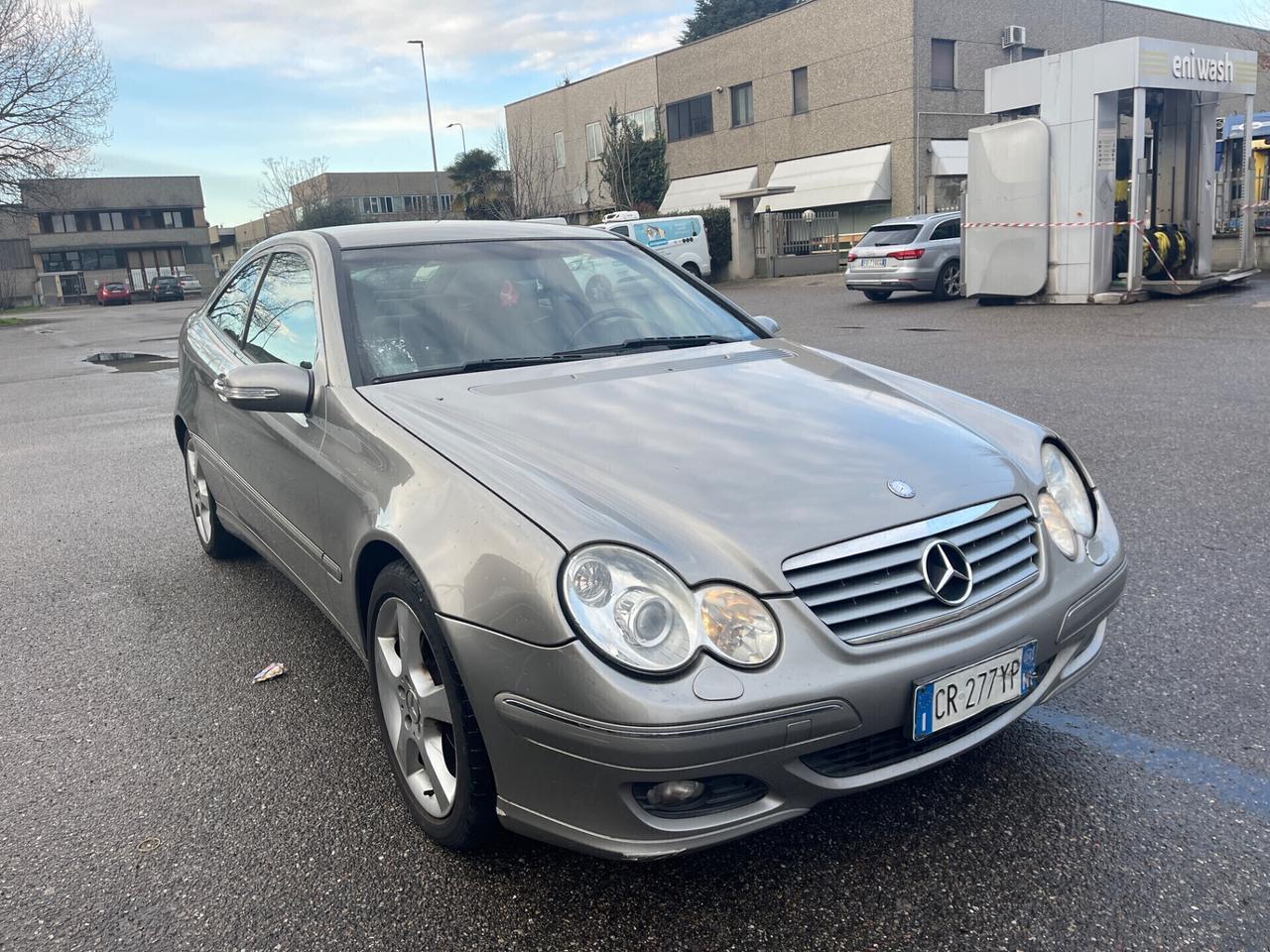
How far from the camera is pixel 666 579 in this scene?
2.06m

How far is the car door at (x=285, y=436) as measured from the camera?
10.2 ft

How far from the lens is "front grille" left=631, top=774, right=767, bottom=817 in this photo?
2035mm

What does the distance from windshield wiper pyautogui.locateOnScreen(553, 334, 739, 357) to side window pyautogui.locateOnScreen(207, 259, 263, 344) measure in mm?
1654

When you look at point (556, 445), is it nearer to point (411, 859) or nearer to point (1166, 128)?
point (411, 859)

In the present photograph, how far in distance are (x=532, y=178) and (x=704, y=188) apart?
9.56 m

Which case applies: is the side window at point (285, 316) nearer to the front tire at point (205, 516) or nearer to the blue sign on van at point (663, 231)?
the front tire at point (205, 516)

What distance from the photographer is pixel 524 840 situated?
2.48m

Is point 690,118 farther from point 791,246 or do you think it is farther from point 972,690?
point 972,690

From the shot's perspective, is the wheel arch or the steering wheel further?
the steering wheel

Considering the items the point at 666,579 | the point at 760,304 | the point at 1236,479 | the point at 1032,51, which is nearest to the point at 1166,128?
the point at 760,304

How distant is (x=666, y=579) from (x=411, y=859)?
1.02 metres

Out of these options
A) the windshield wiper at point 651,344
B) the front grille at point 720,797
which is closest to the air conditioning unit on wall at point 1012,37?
the windshield wiper at point 651,344

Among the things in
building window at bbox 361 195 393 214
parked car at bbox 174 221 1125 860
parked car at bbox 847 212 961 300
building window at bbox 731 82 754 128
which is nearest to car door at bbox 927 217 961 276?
parked car at bbox 847 212 961 300

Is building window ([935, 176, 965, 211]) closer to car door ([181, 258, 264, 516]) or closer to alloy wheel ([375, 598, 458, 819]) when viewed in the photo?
car door ([181, 258, 264, 516])
